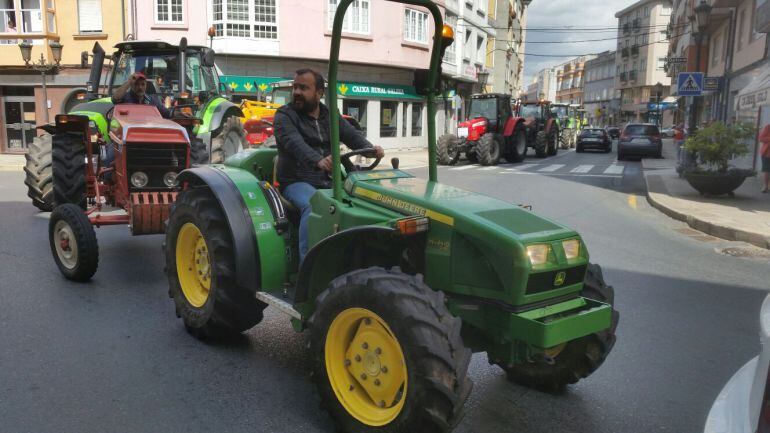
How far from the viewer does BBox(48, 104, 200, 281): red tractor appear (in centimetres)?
570

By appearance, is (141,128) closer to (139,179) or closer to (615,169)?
(139,179)

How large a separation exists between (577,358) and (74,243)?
4.56 meters

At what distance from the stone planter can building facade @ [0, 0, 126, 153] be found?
66.9 ft

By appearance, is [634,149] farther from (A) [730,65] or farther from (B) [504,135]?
(B) [504,135]

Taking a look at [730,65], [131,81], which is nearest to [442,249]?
[131,81]

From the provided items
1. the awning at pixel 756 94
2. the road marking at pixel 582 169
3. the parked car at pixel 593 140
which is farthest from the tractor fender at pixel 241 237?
the parked car at pixel 593 140

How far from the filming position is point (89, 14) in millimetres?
23078

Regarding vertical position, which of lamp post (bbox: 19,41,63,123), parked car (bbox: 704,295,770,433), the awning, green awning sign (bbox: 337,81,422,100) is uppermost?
lamp post (bbox: 19,41,63,123)

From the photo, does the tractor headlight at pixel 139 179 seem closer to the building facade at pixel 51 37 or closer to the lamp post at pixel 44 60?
the lamp post at pixel 44 60

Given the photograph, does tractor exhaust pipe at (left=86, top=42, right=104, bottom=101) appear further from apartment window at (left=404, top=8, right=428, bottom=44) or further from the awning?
apartment window at (left=404, top=8, right=428, bottom=44)

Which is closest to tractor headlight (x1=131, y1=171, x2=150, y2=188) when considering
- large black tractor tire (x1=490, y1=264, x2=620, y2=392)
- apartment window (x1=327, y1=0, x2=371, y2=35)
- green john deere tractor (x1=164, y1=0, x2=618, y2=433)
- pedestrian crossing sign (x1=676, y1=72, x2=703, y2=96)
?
green john deere tractor (x1=164, y1=0, x2=618, y2=433)

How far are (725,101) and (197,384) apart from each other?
24418 mm

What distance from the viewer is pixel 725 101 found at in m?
23.0

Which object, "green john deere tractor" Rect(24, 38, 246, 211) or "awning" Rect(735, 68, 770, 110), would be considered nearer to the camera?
"green john deere tractor" Rect(24, 38, 246, 211)
